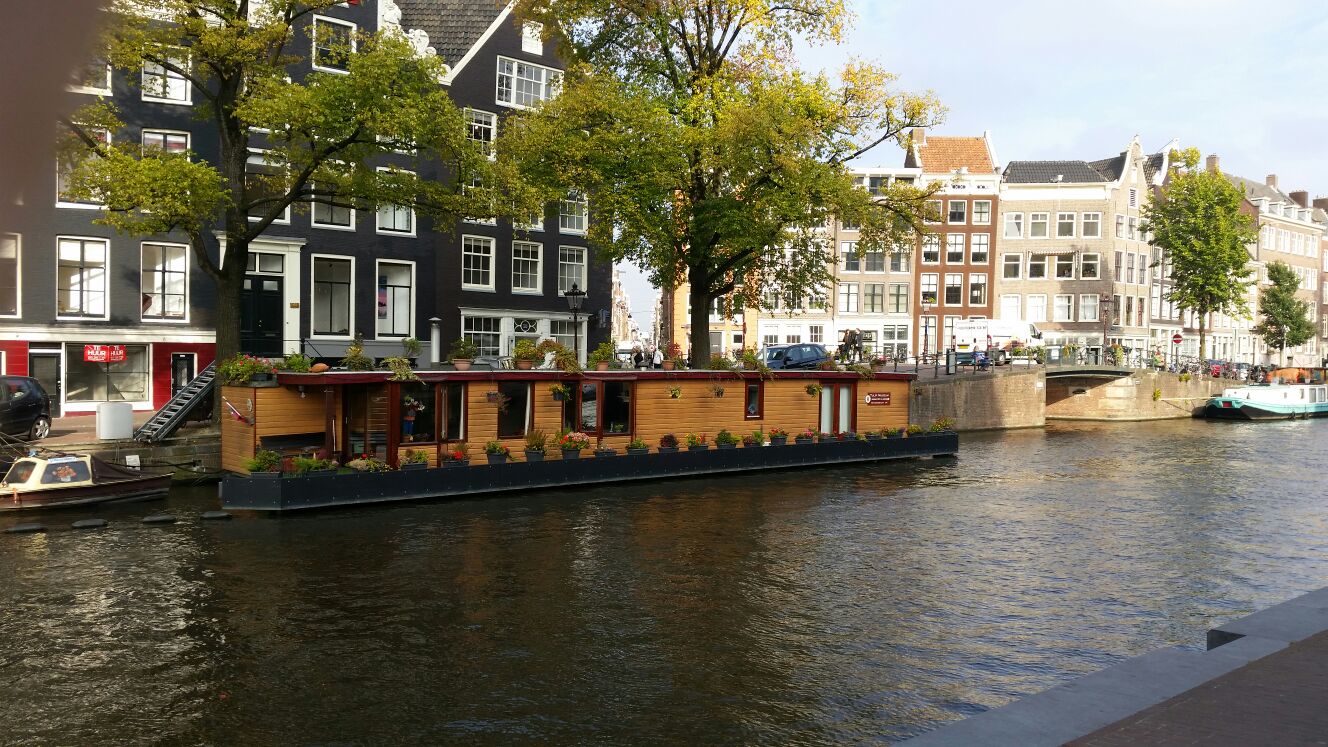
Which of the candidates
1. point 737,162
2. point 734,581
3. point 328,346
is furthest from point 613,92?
point 734,581

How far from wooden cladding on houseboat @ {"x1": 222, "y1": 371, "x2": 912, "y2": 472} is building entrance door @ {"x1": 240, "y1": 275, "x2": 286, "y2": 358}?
34.9 feet

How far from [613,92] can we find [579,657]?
70.3 ft

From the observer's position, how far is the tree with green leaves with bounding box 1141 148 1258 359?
66.3m

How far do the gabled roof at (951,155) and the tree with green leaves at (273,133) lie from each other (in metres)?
50.9

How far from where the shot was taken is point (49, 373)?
104 feet

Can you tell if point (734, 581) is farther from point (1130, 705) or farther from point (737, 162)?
point (737, 162)

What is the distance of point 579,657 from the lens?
524 inches

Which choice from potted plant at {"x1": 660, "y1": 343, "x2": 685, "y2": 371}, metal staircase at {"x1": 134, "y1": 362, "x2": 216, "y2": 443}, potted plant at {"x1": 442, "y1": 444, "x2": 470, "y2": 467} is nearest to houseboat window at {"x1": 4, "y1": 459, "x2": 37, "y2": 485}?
metal staircase at {"x1": 134, "y1": 362, "x2": 216, "y2": 443}

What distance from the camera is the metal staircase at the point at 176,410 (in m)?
26.5

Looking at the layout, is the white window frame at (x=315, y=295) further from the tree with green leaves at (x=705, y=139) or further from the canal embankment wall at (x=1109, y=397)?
the canal embankment wall at (x=1109, y=397)

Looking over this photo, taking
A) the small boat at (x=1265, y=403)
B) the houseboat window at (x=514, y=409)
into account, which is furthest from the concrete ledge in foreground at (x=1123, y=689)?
the small boat at (x=1265, y=403)

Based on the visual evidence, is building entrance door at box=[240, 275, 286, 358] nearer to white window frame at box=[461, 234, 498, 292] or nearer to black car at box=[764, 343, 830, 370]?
white window frame at box=[461, 234, 498, 292]

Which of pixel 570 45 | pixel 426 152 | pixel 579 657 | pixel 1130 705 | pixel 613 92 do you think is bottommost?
pixel 579 657

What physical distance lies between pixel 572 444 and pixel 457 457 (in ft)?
10.8
